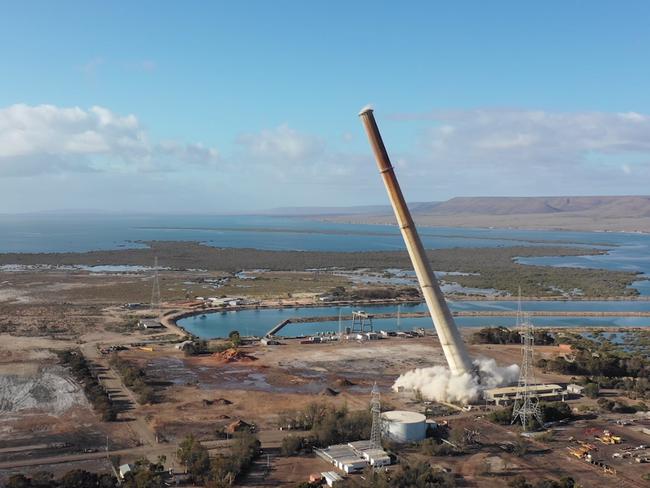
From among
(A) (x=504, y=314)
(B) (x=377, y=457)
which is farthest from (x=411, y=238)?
(A) (x=504, y=314)

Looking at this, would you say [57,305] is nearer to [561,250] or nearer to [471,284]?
[471,284]

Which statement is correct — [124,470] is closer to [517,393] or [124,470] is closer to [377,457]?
[377,457]

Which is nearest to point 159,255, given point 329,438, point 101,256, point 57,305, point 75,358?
point 101,256

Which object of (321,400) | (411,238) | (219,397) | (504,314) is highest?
(411,238)

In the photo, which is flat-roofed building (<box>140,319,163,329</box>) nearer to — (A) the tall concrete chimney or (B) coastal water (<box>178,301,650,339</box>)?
(B) coastal water (<box>178,301,650,339</box>)

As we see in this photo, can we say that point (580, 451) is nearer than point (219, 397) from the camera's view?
Yes

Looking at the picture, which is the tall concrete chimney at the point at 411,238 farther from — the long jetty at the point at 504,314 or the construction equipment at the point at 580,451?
the long jetty at the point at 504,314

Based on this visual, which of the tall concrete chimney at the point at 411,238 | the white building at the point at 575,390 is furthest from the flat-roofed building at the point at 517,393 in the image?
the tall concrete chimney at the point at 411,238
